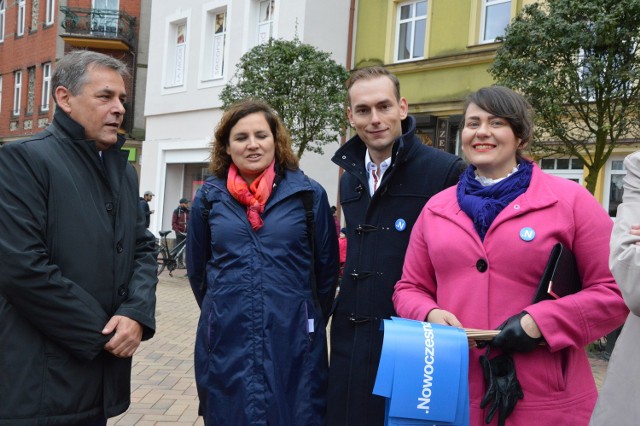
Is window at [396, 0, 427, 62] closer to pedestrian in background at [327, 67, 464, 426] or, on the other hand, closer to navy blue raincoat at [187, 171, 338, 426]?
pedestrian in background at [327, 67, 464, 426]

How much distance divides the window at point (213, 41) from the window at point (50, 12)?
12765 mm

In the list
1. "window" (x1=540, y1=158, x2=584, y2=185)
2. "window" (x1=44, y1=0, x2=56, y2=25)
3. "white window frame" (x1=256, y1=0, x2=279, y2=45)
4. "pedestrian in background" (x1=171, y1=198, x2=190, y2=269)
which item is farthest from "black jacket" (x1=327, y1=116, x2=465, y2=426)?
"window" (x1=44, y1=0, x2=56, y2=25)

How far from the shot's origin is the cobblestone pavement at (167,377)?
4836 mm

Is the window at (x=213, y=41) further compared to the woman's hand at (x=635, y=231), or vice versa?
the window at (x=213, y=41)

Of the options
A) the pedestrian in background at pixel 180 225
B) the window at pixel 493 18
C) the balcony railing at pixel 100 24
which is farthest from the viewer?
the balcony railing at pixel 100 24

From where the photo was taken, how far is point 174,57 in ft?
68.8

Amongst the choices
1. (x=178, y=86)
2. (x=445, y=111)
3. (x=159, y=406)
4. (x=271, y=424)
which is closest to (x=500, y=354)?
(x=271, y=424)

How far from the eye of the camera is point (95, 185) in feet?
8.84

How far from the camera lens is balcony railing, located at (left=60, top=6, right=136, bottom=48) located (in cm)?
2667

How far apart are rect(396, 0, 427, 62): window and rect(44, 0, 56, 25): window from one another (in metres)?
19.3

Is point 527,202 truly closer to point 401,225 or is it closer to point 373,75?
point 401,225

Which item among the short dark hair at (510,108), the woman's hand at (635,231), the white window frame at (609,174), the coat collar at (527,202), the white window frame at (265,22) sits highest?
the white window frame at (265,22)

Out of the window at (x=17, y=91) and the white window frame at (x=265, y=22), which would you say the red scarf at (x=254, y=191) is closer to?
the white window frame at (x=265, y=22)

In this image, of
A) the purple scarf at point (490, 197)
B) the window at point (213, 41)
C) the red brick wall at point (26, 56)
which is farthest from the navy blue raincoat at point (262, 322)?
the red brick wall at point (26, 56)
